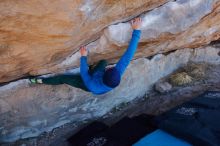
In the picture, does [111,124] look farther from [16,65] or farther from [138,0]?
[138,0]

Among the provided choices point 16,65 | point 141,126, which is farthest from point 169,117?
point 16,65

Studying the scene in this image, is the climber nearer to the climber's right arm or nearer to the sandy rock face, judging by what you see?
the climber's right arm

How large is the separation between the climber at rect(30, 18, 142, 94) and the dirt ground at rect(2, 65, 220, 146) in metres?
0.95

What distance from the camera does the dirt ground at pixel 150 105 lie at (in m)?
5.12

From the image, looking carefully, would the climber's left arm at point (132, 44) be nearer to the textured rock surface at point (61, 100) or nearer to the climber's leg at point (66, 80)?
the climber's leg at point (66, 80)

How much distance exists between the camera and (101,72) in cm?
458

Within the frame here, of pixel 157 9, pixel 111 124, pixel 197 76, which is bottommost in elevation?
pixel 111 124

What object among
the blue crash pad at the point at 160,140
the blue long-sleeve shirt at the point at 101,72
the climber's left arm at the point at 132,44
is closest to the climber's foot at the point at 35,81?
the blue long-sleeve shirt at the point at 101,72

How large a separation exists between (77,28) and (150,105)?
2.68 meters

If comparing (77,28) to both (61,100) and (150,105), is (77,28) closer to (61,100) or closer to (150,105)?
(61,100)

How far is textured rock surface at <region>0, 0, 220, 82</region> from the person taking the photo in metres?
3.13

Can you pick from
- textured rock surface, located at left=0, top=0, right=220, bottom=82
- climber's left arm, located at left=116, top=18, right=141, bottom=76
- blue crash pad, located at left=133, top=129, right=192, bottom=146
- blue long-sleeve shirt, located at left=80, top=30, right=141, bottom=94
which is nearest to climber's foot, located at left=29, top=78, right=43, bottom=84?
textured rock surface, located at left=0, top=0, right=220, bottom=82

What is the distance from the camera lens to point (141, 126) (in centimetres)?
488

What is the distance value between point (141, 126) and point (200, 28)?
1.83m
